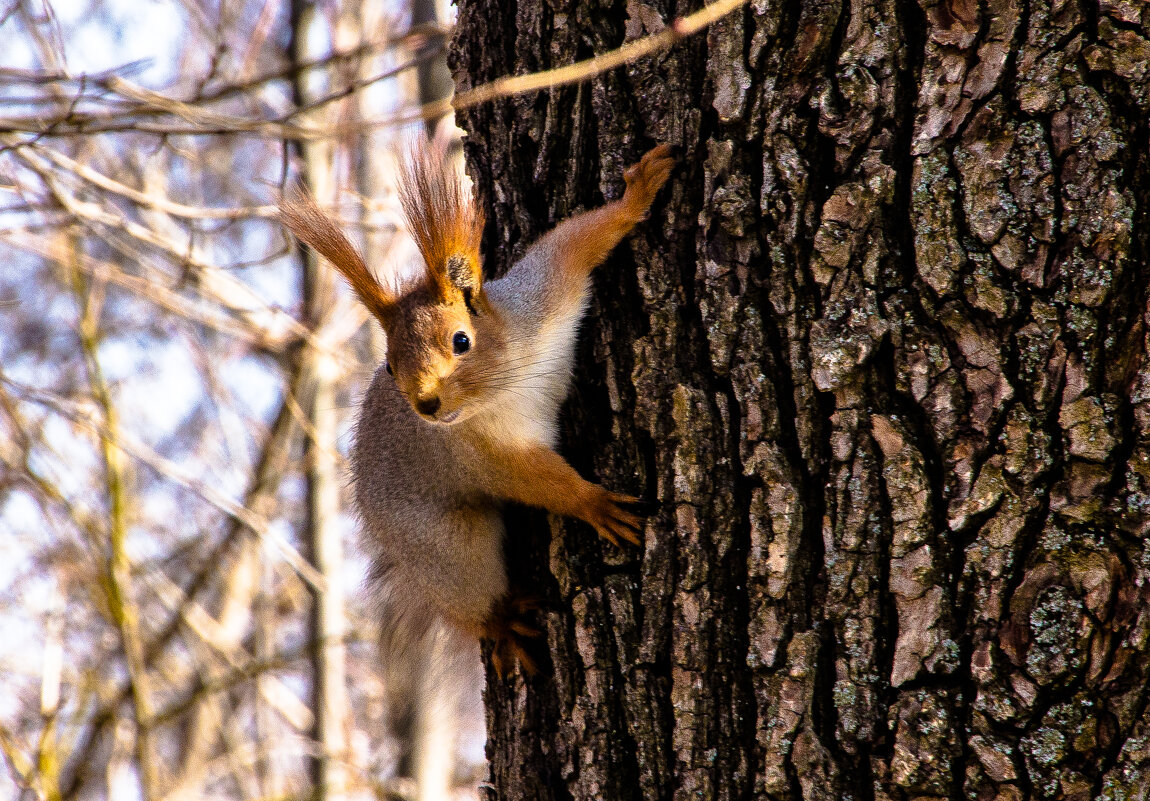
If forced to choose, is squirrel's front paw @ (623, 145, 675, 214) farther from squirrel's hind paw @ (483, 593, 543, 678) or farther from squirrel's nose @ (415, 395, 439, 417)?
squirrel's hind paw @ (483, 593, 543, 678)

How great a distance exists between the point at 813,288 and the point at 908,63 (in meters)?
0.35

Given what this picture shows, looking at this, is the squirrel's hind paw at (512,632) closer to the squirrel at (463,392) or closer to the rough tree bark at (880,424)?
the squirrel at (463,392)

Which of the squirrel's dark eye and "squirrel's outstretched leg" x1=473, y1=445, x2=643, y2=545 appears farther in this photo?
the squirrel's dark eye

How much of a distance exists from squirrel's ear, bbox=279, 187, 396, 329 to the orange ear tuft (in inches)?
6.1

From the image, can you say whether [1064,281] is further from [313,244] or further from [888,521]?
[313,244]

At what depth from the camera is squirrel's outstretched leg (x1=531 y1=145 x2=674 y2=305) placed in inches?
68.4

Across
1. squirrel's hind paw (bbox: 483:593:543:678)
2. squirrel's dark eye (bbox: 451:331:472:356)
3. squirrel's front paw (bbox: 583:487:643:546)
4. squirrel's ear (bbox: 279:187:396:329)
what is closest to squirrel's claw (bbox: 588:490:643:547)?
squirrel's front paw (bbox: 583:487:643:546)

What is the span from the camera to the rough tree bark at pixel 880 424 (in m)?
1.36

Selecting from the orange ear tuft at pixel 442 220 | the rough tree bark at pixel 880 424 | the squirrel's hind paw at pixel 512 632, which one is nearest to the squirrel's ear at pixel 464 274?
the orange ear tuft at pixel 442 220

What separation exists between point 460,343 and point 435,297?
11 centimetres

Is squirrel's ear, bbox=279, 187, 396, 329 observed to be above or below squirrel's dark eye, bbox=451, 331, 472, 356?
above

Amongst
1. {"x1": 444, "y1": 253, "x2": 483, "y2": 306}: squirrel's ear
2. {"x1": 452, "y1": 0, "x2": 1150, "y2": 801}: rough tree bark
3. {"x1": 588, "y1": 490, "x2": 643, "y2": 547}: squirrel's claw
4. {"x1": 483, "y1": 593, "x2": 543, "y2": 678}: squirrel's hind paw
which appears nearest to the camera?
{"x1": 452, "y1": 0, "x2": 1150, "y2": 801}: rough tree bark

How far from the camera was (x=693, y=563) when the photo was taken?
162cm

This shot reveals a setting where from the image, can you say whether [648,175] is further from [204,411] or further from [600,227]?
[204,411]
